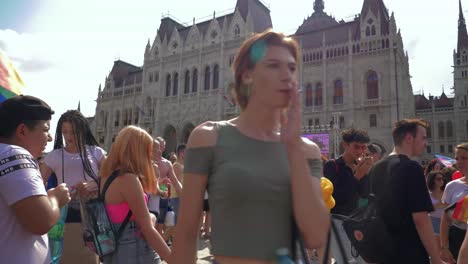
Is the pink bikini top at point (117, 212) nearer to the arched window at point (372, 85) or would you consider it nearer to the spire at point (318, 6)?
the arched window at point (372, 85)

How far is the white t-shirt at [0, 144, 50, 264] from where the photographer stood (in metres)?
1.61

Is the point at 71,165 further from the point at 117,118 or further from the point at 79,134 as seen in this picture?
the point at 117,118

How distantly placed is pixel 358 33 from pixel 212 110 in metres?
14.3

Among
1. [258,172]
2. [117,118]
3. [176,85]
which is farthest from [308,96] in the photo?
[258,172]

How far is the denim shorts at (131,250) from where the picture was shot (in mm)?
2428

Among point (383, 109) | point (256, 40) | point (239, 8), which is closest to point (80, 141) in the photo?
point (256, 40)

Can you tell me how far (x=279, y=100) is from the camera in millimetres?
1292

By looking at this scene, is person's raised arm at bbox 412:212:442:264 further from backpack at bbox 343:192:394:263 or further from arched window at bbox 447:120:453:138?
arched window at bbox 447:120:453:138

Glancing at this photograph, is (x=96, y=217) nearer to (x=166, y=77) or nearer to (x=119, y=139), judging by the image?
(x=119, y=139)

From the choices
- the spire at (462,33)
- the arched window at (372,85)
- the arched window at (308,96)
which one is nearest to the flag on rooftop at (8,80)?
the arched window at (372,85)

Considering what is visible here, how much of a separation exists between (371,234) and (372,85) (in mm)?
26462

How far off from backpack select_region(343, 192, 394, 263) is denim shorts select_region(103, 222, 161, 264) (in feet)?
5.32

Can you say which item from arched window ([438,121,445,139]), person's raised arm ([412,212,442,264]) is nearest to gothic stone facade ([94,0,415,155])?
arched window ([438,121,445,139])

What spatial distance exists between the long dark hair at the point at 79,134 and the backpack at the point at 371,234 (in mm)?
2338
